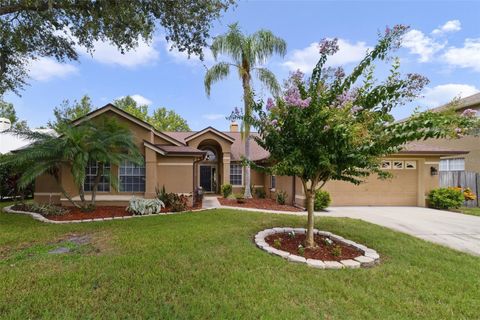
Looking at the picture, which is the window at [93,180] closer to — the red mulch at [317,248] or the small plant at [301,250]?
the red mulch at [317,248]

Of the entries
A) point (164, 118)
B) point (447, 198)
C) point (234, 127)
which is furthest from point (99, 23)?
point (164, 118)

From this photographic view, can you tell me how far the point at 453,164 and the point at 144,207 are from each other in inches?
822

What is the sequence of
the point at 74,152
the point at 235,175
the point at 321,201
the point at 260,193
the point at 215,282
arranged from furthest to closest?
the point at 235,175, the point at 260,193, the point at 321,201, the point at 74,152, the point at 215,282

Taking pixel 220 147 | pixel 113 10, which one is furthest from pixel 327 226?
pixel 220 147

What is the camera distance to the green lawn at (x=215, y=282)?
11.7ft

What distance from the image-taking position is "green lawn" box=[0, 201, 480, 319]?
358cm

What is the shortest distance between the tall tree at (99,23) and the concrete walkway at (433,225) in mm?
Answer: 8909

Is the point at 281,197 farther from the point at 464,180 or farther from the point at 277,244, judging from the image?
the point at 464,180

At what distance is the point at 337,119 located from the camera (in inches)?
200

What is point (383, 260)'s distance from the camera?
222 inches

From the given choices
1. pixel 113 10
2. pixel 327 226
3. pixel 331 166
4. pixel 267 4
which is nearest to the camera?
pixel 331 166

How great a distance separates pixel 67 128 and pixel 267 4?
8589 millimetres

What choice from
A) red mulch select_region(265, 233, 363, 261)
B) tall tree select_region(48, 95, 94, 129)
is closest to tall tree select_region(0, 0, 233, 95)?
red mulch select_region(265, 233, 363, 261)

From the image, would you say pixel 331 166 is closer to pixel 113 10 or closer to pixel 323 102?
pixel 323 102
